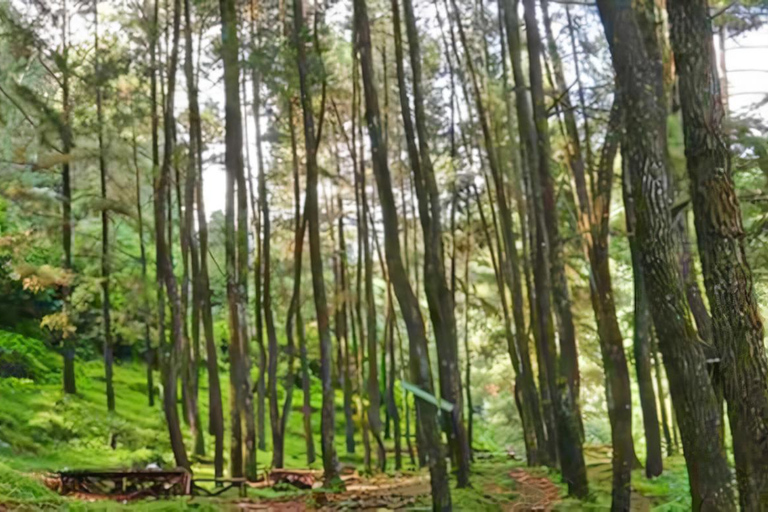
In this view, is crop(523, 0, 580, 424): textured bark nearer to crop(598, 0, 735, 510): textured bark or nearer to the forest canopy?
the forest canopy

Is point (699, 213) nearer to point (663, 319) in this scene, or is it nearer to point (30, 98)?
point (663, 319)

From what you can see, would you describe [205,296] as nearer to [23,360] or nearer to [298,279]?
[298,279]

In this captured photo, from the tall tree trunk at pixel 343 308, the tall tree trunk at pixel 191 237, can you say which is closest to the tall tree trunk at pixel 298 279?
the tall tree trunk at pixel 343 308

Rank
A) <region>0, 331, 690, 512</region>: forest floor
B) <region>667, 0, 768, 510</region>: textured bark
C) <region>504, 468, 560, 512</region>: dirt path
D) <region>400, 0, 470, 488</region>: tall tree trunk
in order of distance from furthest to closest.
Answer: <region>504, 468, 560, 512</region>: dirt path
<region>400, 0, 470, 488</region>: tall tree trunk
<region>0, 331, 690, 512</region>: forest floor
<region>667, 0, 768, 510</region>: textured bark

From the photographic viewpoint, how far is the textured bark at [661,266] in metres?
5.42

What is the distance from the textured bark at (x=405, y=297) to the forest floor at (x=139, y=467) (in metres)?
1.55

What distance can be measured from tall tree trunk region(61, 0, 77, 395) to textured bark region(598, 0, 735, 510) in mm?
11668

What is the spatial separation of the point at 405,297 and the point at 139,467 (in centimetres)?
729

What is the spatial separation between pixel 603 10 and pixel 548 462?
11260mm

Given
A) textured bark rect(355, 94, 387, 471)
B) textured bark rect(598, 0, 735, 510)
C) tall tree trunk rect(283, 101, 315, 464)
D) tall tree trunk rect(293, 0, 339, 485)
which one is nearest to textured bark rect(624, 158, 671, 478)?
textured bark rect(598, 0, 735, 510)

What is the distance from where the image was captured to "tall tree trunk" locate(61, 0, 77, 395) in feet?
49.2

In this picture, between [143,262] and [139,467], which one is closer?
[139,467]

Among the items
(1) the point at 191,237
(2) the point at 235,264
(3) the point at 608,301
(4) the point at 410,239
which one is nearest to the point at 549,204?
(3) the point at 608,301

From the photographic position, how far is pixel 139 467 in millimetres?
12773
